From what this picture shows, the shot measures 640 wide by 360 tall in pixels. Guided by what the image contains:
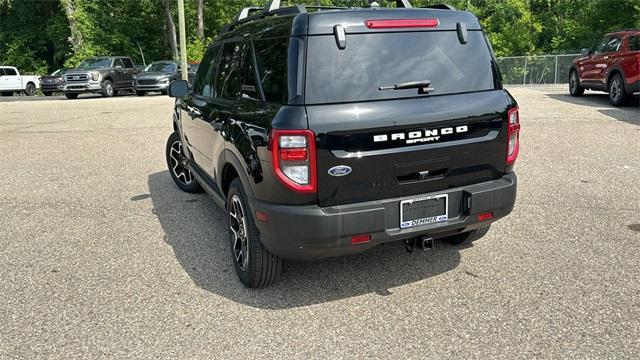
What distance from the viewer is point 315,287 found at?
3.64 metres

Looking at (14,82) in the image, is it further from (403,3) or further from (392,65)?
(392,65)

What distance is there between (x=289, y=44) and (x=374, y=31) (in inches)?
21.1

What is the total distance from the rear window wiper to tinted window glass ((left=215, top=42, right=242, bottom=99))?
1.25 metres

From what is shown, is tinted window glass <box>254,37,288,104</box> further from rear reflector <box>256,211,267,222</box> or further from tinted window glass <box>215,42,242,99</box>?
rear reflector <box>256,211,267,222</box>

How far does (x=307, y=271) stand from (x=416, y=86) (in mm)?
1634

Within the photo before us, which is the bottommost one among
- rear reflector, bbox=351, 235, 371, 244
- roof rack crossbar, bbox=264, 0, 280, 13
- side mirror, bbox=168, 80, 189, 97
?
rear reflector, bbox=351, 235, 371, 244

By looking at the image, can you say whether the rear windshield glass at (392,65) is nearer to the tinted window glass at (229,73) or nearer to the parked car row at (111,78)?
the tinted window glass at (229,73)

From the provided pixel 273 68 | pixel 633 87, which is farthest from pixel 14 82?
pixel 273 68

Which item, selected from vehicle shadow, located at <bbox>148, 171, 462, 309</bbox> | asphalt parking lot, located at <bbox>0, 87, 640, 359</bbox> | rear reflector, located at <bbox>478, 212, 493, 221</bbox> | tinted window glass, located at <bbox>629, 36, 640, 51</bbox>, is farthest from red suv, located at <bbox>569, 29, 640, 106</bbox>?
rear reflector, located at <bbox>478, 212, 493, 221</bbox>

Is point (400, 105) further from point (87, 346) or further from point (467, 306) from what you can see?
point (87, 346)

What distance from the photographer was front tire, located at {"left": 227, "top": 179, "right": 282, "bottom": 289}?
343cm

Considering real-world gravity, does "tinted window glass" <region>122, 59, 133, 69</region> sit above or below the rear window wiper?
above

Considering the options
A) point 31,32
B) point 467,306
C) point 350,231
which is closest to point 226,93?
point 350,231

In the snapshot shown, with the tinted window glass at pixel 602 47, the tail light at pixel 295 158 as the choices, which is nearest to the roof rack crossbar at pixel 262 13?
the tail light at pixel 295 158
